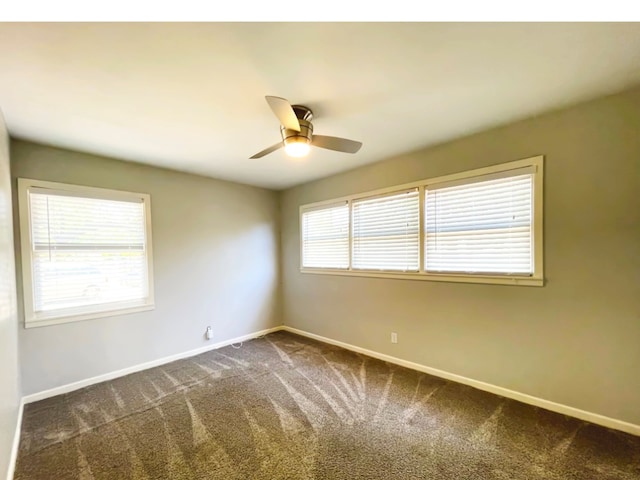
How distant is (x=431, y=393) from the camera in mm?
2709

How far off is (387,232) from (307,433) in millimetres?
2277

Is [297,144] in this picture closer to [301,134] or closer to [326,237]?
[301,134]

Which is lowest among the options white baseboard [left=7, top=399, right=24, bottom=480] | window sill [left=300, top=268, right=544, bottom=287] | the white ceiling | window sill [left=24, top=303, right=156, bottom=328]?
white baseboard [left=7, top=399, right=24, bottom=480]

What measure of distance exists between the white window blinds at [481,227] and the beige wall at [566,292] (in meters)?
0.17

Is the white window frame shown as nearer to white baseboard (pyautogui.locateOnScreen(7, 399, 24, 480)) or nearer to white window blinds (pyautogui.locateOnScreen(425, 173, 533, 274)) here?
white window blinds (pyautogui.locateOnScreen(425, 173, 533, 274))

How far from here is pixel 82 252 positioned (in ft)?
9.80

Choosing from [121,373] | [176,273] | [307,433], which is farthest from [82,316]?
[307,433]

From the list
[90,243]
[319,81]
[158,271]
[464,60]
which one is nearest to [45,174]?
[90,243]

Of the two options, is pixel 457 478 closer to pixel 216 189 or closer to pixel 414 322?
pixel 414 322

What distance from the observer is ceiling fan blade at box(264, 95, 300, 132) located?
166cm

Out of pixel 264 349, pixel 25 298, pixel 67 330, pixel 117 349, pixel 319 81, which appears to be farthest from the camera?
pixel 264 349

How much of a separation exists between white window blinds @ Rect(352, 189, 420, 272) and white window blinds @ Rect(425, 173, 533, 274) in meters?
0.17

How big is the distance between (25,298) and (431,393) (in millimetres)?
3976

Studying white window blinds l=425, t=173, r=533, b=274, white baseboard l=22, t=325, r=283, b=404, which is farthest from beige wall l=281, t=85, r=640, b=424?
white baseboard l=22, t=325, r=283, b=404
